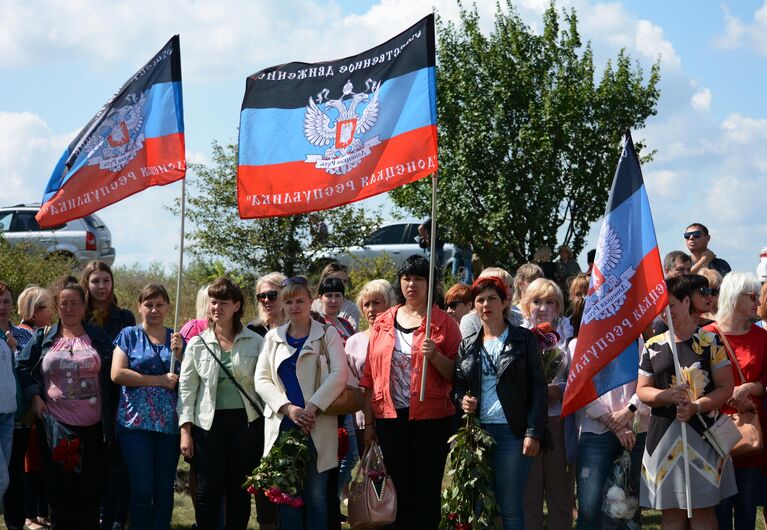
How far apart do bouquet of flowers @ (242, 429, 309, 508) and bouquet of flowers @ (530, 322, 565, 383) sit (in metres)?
1.84

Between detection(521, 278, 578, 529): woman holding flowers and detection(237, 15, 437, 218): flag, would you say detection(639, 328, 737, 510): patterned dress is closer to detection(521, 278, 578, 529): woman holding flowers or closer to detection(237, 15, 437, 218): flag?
detection(521, 278, 578, 529): woman holding flowers

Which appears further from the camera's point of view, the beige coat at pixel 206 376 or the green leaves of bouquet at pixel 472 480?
the beige coat at pixel 206 376

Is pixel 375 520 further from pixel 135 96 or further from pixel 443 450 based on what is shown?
pixel 135 96

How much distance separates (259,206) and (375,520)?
8.19 feet

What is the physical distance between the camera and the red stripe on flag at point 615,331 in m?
6.58

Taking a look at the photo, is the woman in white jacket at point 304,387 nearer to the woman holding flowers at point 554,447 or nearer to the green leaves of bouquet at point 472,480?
the green leaves of bouquet at point 472,480

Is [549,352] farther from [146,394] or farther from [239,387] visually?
[146,394]

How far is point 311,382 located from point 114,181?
2438 millimetres

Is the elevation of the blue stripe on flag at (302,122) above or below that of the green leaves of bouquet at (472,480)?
above

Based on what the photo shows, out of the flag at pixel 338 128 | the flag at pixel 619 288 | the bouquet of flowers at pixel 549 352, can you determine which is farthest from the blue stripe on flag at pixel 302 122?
the bouquet of flowers at pixel 549 352

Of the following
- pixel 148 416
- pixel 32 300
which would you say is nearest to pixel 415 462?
pixel 148 416

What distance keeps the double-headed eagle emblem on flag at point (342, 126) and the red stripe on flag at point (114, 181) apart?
1207mm

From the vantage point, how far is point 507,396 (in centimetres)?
694

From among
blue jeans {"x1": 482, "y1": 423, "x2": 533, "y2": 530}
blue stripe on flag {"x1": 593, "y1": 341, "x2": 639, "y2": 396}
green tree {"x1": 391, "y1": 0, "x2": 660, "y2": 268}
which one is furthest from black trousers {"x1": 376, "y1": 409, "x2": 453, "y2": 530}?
green tree {"x1": 391, "y1": 0, "x2": 660, "y2": 268}
